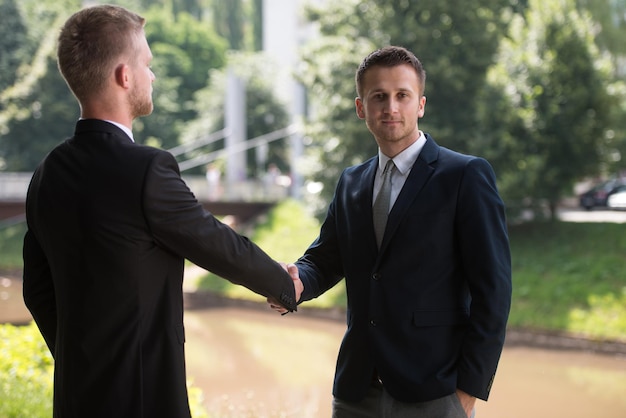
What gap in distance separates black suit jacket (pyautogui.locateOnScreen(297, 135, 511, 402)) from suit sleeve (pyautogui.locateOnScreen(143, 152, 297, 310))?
0.36m

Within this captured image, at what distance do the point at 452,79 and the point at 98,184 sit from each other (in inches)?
640

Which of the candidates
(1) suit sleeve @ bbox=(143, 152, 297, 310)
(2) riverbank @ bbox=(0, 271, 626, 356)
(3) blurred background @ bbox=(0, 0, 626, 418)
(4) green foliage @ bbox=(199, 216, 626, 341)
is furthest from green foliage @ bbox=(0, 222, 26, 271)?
(1) suit sleeve @ bbox=(143, 152, 297, 310)

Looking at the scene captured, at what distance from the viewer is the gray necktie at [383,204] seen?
8.21ft

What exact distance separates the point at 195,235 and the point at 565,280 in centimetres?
1367

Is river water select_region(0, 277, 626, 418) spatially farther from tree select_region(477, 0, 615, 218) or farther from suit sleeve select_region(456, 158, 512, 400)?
suit sleeve select_region(456, 158, 512, 400)

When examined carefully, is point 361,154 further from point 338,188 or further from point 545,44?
point 338,188

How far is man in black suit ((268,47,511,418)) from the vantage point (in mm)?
2320

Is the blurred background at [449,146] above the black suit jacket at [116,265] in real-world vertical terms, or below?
below

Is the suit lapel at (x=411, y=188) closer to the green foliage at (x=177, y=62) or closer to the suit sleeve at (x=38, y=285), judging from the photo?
the suit sleeve at (x=38, y=285)

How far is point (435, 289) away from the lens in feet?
7.77

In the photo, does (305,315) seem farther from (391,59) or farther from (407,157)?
(391,59)

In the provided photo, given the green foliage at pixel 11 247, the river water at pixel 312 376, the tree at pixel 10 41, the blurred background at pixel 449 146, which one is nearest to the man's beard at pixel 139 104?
the blurred background at pixel 449 146

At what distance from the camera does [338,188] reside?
2.75 m

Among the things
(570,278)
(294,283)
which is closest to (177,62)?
(570,278)
